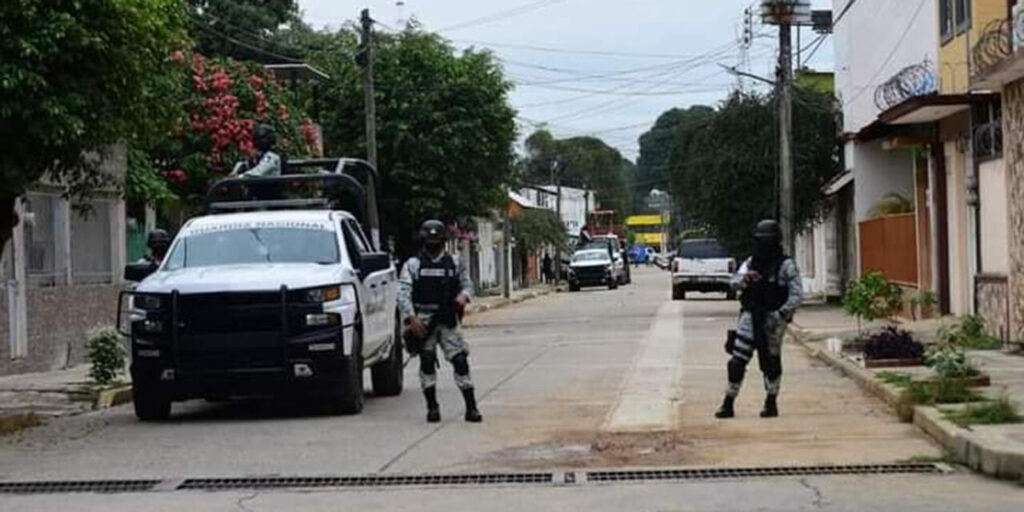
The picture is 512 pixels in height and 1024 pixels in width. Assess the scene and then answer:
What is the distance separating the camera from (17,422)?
47.6 ft

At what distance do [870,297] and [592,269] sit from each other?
147 ft

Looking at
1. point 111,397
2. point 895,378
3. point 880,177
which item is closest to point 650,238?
point 880,177

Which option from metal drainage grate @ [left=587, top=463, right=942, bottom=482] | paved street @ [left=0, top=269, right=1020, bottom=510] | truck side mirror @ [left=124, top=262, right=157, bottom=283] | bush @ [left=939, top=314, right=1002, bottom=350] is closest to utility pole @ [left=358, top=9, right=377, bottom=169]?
paved street @ [left=0, top=269, right=1020, bottom=510]

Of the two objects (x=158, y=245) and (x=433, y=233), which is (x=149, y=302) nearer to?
(x=433, y=233)

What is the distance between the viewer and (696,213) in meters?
39.5

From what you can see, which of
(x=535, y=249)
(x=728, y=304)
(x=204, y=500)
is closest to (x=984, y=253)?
(x=204, y=500)

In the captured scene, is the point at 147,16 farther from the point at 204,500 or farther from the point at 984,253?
the point at 984,253

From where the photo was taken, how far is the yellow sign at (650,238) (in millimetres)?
157125

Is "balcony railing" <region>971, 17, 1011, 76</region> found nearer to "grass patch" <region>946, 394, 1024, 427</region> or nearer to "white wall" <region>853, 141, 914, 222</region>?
"grass patch" <region>946, 394, 1024, 427</region>

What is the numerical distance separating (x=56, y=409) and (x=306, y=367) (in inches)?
144

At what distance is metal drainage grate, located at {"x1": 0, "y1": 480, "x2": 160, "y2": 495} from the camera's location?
10555mm

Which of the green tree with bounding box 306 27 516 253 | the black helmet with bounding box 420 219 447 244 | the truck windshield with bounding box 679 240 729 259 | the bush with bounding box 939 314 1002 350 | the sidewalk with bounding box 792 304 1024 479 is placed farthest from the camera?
the truck windshield with bounding box 679 240 729 259

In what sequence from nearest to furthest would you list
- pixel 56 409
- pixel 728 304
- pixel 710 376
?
pixel 56 409
pixel 710 376
pixel 728 304

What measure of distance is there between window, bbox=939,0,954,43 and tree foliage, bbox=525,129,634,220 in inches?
3534
